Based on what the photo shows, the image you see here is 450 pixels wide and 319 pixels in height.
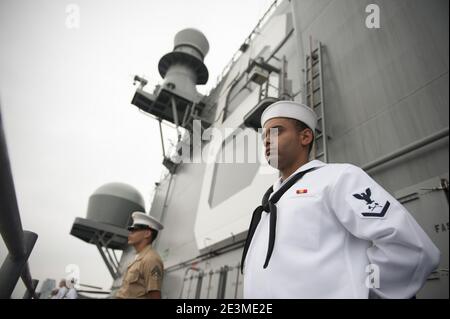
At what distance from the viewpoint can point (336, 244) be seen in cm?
80

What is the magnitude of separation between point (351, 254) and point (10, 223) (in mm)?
947

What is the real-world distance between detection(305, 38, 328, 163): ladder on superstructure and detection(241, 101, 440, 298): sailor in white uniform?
4.89 feet

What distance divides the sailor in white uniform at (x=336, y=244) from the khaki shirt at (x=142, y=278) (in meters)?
1.59

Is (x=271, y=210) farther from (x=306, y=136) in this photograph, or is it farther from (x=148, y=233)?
(x=148, y=233)

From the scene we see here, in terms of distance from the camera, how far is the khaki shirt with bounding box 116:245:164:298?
2.22 metres

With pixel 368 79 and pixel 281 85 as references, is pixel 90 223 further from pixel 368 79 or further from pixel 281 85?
pixel 368 79

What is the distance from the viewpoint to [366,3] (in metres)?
1.51

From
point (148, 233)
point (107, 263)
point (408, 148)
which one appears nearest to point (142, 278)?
point (148, 233)

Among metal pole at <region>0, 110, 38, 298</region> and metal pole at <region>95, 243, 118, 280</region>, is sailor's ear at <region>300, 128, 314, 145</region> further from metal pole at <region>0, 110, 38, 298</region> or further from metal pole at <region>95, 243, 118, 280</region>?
metal pole at <region>95, 243, 118, 280</region>

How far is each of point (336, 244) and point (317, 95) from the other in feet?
→ 7.70

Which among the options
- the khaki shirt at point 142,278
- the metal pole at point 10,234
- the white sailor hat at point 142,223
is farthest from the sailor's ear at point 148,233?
the metal pole at point 10,234

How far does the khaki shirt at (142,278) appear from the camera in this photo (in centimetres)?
222

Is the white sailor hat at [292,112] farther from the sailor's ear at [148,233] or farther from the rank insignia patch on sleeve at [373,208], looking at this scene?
the sailor's ear at [148,233]

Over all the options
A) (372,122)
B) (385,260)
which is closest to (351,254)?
(385,260)
